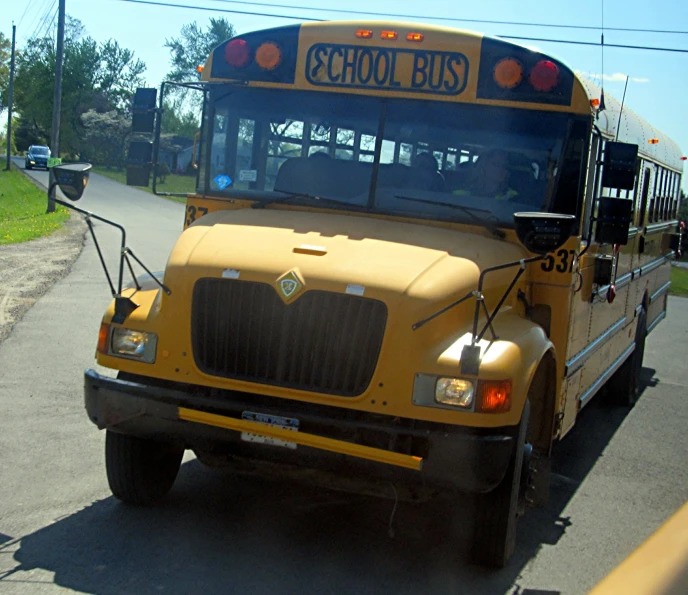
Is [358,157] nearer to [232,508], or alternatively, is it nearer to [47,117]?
[232,508]

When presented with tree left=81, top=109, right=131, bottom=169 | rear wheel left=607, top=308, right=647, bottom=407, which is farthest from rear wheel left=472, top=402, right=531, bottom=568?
tree left=81, top=109, right=131, bottom=169

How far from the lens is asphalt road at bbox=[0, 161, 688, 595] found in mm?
4324

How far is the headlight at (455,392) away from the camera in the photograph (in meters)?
4.16

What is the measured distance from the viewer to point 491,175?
5.35 m

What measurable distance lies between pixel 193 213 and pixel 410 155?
4.54 ft

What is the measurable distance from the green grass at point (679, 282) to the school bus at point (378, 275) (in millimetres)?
18431

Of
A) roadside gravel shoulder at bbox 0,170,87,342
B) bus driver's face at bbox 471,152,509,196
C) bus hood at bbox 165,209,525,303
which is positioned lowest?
roadside gravel shoulder at bbox 0,170,87,342

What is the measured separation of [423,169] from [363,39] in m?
0.83

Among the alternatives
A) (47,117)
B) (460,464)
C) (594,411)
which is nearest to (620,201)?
(460,464)

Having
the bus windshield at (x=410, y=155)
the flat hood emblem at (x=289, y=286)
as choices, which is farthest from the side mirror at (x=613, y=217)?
the flat hood emblem at (x=289, y=286)

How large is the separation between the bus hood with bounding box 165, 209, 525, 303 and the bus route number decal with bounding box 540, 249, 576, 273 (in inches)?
9.8

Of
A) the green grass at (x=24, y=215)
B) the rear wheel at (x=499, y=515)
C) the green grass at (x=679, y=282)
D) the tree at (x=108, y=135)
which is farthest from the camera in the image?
the tree at (x=108, y=135)

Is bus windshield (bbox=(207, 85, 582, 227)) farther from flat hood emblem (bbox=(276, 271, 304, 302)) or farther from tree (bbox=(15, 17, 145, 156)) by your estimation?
tree (bbox=(15, 17, 145, 156))

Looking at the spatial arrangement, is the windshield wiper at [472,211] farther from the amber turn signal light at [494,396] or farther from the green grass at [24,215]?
the green grass at [24,215]
